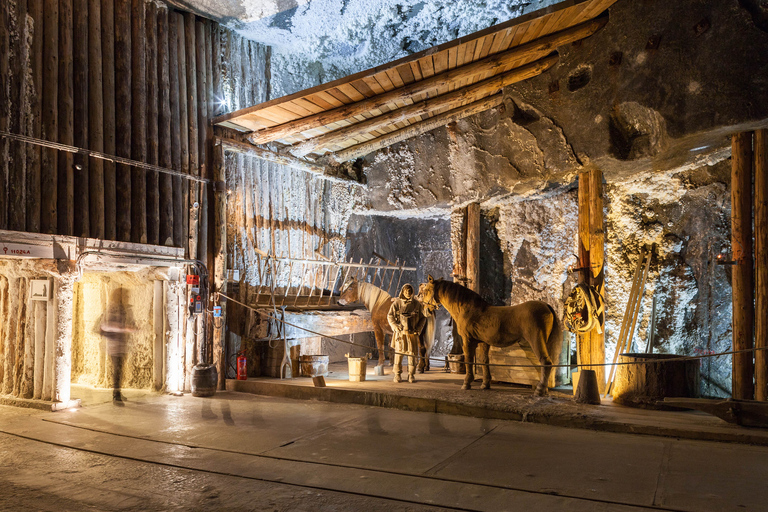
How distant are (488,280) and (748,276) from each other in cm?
566

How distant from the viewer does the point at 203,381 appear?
8.49m

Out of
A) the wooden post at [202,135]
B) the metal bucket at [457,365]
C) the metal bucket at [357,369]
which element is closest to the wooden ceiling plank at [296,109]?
the wooden post at [202,135]

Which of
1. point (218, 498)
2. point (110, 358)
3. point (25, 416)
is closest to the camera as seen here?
point (218, 498)

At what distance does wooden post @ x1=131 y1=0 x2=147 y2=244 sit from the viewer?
802 cm

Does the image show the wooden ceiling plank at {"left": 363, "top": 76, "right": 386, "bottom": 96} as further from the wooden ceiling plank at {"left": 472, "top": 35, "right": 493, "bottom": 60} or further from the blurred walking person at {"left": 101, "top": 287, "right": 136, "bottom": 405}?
the blurred walking person at {"left": 101, "top": 287, "right": 136, "bottom": 405}

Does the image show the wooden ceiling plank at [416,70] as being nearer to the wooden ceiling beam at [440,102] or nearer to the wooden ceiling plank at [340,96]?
the wooden ceiling beam at [440,102]

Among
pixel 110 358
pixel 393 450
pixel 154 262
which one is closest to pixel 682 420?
pixel 393 450

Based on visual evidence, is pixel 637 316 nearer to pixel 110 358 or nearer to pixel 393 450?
pixel 393 450

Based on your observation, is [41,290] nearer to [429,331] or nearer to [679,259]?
[429,331]

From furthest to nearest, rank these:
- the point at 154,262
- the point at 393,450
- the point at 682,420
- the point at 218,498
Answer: the point at 154,262 → the point at 682,420 → the point at 393,450 → the point at 218,498

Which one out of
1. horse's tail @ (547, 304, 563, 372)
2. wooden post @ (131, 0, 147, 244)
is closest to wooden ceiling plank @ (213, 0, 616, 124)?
wooden post @ (131, 0, 147, 244)

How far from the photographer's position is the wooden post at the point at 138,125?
8.02m

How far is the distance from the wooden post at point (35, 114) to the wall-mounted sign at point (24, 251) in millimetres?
236

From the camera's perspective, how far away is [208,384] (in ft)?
28.0
